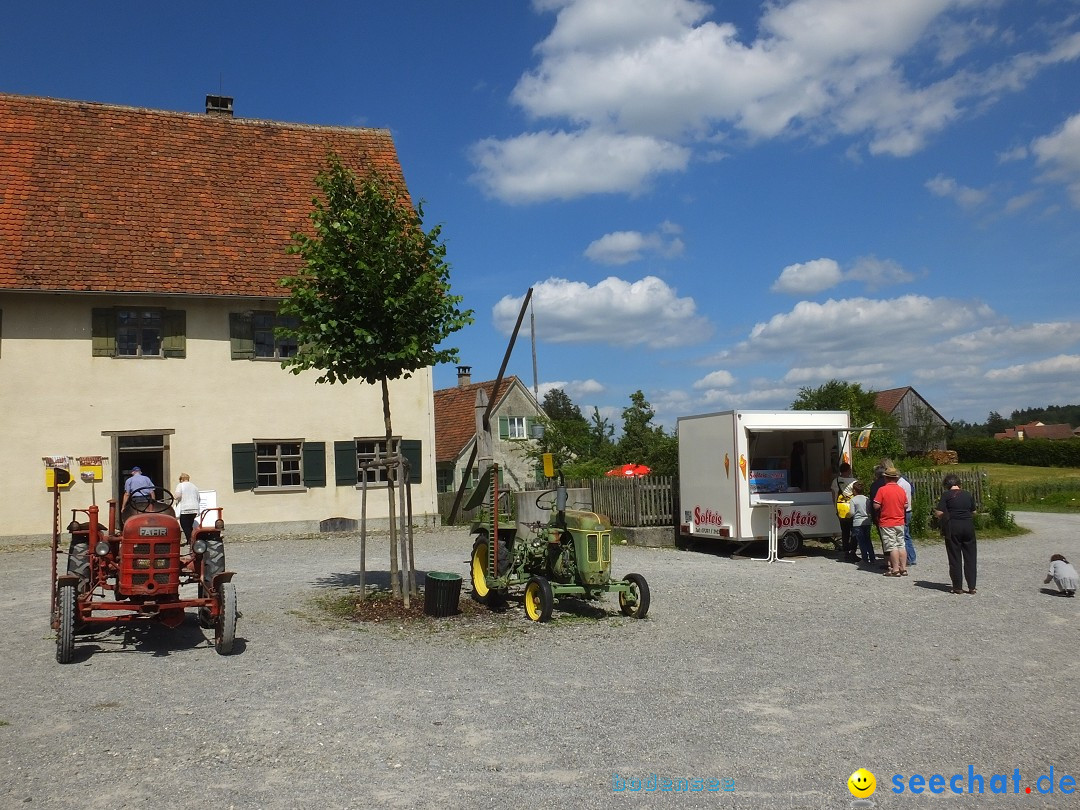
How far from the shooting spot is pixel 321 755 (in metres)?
5.75

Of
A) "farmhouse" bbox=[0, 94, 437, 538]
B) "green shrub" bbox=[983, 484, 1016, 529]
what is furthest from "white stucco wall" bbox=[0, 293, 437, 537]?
"green shrub" bbox=[983, 484, 1016, 529]

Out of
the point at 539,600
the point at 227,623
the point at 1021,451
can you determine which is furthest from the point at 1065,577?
the point at 1021,451

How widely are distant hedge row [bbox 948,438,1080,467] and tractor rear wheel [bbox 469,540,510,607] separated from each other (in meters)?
51.7

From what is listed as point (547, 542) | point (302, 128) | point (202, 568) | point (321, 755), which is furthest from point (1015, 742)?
point (302, 128)

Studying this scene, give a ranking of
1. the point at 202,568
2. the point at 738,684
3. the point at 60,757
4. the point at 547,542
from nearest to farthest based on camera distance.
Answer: the point at 60,757 < the point at 738,684 < the point at 202,568 < the point at 547,542

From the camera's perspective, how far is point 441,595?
1051cm

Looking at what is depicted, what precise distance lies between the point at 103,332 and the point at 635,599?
47.8ft

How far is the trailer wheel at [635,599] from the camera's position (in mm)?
10328

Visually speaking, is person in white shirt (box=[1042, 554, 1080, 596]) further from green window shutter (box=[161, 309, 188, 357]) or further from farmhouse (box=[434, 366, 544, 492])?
farmhouse (box=[434, 366, 544, 492])

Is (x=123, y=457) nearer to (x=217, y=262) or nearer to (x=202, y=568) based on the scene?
(x=217, y=262)

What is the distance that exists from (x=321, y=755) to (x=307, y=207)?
19818mm

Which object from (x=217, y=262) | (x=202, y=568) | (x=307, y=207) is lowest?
(x=202, y=568)

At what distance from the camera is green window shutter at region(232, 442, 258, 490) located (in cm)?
2089

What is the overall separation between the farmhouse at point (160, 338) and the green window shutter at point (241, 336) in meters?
0.03
